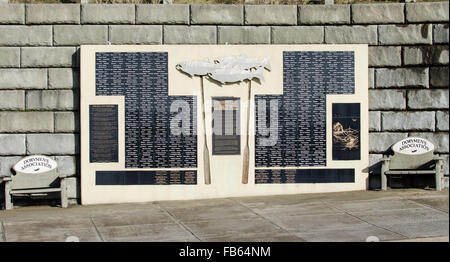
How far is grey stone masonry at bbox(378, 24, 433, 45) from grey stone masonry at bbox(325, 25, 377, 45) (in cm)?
16

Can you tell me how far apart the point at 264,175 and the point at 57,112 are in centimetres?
435

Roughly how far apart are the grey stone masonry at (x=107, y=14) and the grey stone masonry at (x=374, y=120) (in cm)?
524

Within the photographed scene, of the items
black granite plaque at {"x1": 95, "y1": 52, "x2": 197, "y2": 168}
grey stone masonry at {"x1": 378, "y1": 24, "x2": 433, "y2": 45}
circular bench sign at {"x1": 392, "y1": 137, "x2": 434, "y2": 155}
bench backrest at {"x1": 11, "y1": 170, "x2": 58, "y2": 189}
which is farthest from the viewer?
grey stone masonry at {"x1": 378, "y1": 24, "x2": 433, "y2": 45}

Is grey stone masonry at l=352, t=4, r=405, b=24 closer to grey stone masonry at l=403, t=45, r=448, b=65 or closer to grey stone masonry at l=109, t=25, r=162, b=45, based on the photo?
grey stone masonry at l=403, t=45, r=448, b=65

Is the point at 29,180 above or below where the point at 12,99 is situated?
below

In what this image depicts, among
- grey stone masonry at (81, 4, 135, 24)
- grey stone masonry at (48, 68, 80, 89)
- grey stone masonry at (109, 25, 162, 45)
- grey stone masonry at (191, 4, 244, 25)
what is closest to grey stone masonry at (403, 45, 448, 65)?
grey stone masonry at (191, 4, 244, 25)

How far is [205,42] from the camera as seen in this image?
44.6ft

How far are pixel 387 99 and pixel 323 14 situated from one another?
2.18 meters

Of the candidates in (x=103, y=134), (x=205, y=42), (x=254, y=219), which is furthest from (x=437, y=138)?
(x=103, y=134)

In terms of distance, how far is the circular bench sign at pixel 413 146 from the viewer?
44.7 feet

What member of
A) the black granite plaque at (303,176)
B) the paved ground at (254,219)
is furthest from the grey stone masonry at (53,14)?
the black granite plaque at (303,176)

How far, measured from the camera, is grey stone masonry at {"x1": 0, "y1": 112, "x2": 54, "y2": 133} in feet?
43.9

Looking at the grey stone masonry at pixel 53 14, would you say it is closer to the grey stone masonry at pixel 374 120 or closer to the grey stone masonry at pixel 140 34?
the grey stone masonry at pixel 140 34

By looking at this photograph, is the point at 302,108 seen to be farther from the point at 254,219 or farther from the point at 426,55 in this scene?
the point at 254,219
